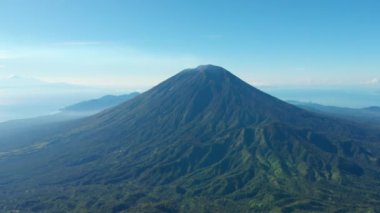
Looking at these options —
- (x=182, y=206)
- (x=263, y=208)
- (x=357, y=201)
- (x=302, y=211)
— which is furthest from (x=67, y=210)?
(x=357, y=201)

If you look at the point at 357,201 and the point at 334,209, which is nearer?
the point at 334,209

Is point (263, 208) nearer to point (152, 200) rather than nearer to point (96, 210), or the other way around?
point (152, 200)

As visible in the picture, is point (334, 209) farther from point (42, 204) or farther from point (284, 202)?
point (42, 204)

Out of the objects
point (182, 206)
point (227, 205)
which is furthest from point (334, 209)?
point (182, 206)

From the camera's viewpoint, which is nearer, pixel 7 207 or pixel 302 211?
pixel 302 211

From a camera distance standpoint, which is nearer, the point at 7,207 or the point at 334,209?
the point at 334,209

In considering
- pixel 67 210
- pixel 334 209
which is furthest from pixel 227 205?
pixel 67 210

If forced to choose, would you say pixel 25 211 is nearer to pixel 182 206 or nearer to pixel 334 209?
pixel 182 206
